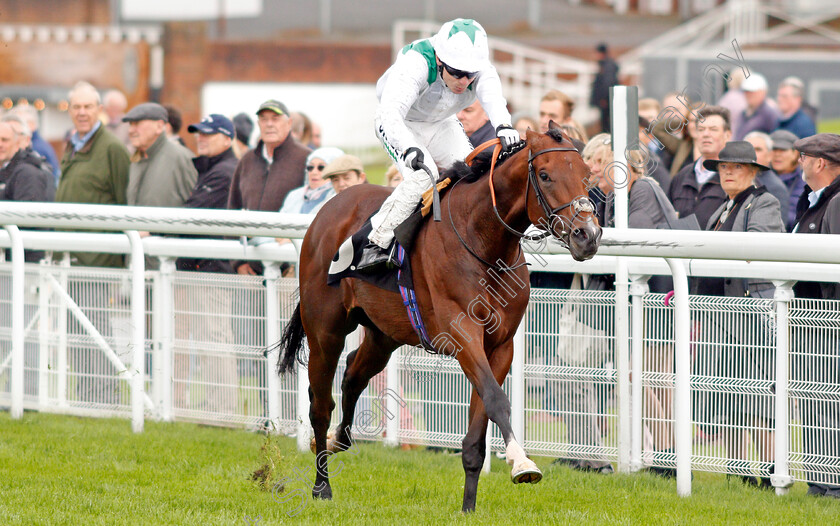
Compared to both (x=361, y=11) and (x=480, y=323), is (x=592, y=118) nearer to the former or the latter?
(x=361, y=11)

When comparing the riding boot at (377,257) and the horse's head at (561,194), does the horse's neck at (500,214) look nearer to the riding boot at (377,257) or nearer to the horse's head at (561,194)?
the horse's head at (561,194)

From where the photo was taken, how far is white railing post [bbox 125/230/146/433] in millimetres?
6854

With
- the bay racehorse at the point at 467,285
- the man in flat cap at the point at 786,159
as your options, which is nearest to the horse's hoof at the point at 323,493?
the bay racehorse at the point at 467,285

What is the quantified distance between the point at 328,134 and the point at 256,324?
16714 millimetres

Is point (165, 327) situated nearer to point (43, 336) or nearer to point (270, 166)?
point (43, 336)

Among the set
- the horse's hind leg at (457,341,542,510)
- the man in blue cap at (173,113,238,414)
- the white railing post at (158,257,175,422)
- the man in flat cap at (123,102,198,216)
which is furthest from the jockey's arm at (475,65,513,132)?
the man in flat cap at (123,102,198,216)

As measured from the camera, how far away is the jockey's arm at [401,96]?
16.7 feet

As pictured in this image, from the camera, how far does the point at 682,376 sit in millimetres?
5387

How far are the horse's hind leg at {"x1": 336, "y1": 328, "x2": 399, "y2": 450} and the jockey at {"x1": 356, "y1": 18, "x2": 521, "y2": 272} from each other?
50cm

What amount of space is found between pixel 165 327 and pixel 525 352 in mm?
2361

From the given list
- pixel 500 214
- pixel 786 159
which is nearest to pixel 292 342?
pixel 500 214

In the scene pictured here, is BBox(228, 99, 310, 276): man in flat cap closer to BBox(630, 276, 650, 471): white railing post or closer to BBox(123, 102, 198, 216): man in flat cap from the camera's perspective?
BBox(123, 102, 198, 216): man in flat cap

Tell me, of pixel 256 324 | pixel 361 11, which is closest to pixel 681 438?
pixel 256 324

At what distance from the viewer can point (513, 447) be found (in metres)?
4.39
